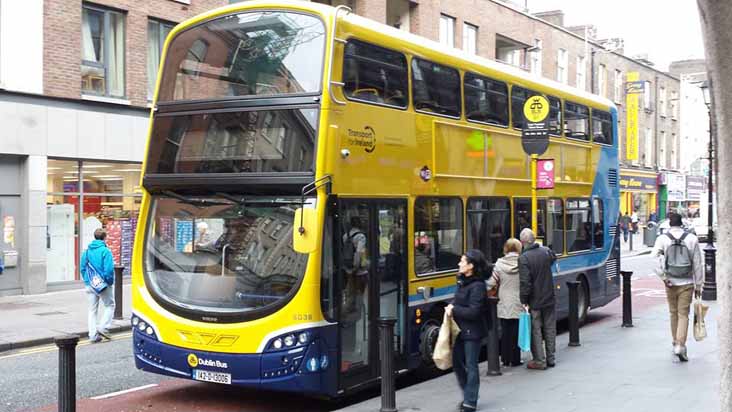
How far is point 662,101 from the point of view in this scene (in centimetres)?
5675

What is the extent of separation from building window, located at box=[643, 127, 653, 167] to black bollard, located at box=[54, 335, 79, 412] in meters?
51.1

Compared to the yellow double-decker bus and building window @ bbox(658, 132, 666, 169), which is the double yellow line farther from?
building window @ bbox(658, 132, 666, 169)

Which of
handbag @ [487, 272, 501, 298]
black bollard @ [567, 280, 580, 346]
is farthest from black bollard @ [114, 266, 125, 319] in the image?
black bollard @ [567, 280, 580, 346]

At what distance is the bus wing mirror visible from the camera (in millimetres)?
7164

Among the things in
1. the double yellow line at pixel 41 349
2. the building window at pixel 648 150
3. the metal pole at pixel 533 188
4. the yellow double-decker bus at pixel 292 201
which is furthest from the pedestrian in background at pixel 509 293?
the building window at pixel 648 150

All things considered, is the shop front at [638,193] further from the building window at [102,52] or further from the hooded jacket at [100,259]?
the hooded jacket at [100,259]

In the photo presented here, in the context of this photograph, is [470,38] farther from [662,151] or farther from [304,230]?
[662,151]

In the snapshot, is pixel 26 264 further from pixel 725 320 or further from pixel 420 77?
pixel 725 320

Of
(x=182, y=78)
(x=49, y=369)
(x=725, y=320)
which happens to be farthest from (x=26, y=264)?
(x=725, y=320)

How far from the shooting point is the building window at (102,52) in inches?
758

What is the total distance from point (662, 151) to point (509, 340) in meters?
50.3

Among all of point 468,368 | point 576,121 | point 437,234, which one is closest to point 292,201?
point 468,368

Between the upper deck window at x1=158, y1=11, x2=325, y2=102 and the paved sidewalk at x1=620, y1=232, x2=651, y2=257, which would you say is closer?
the upper deck window at x1=158, y1=11, x2=325, y2=102

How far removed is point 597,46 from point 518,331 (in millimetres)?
39023
